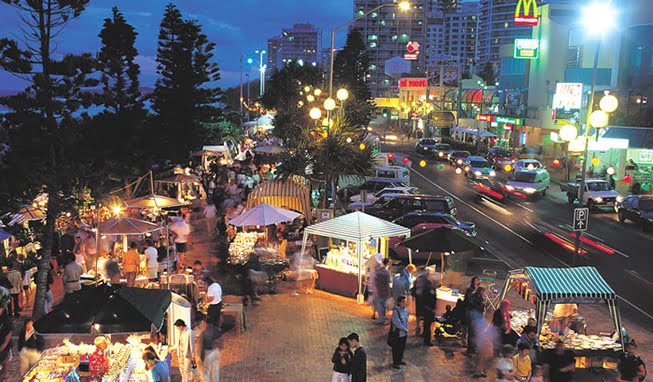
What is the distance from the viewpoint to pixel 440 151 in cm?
5988

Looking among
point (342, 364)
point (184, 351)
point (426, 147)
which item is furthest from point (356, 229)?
point (426, 147)

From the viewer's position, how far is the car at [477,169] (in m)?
43.5

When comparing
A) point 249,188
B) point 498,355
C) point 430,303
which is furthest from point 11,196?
point 249,188

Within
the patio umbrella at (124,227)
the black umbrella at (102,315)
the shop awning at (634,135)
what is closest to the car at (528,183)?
the shop awning at (634,135)

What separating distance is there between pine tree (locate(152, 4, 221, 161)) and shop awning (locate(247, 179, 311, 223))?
60.1 feet

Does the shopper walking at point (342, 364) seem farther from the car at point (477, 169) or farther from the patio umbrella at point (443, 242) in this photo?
the car at point (477, 169)

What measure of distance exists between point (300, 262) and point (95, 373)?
8698 millimetres

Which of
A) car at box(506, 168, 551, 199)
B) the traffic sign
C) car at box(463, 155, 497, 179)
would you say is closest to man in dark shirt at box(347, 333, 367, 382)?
the traffic sign

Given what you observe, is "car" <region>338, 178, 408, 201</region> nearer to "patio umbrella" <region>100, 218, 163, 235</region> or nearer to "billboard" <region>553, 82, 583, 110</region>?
"patio umbrella" <region>100, 218, 163, 235</region>

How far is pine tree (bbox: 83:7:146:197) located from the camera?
19.1 metres

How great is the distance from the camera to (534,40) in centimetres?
6075

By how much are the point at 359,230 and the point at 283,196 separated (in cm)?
811

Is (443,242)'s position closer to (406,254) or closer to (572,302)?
(572,302)

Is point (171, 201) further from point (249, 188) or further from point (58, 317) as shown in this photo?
point (58, 317)
